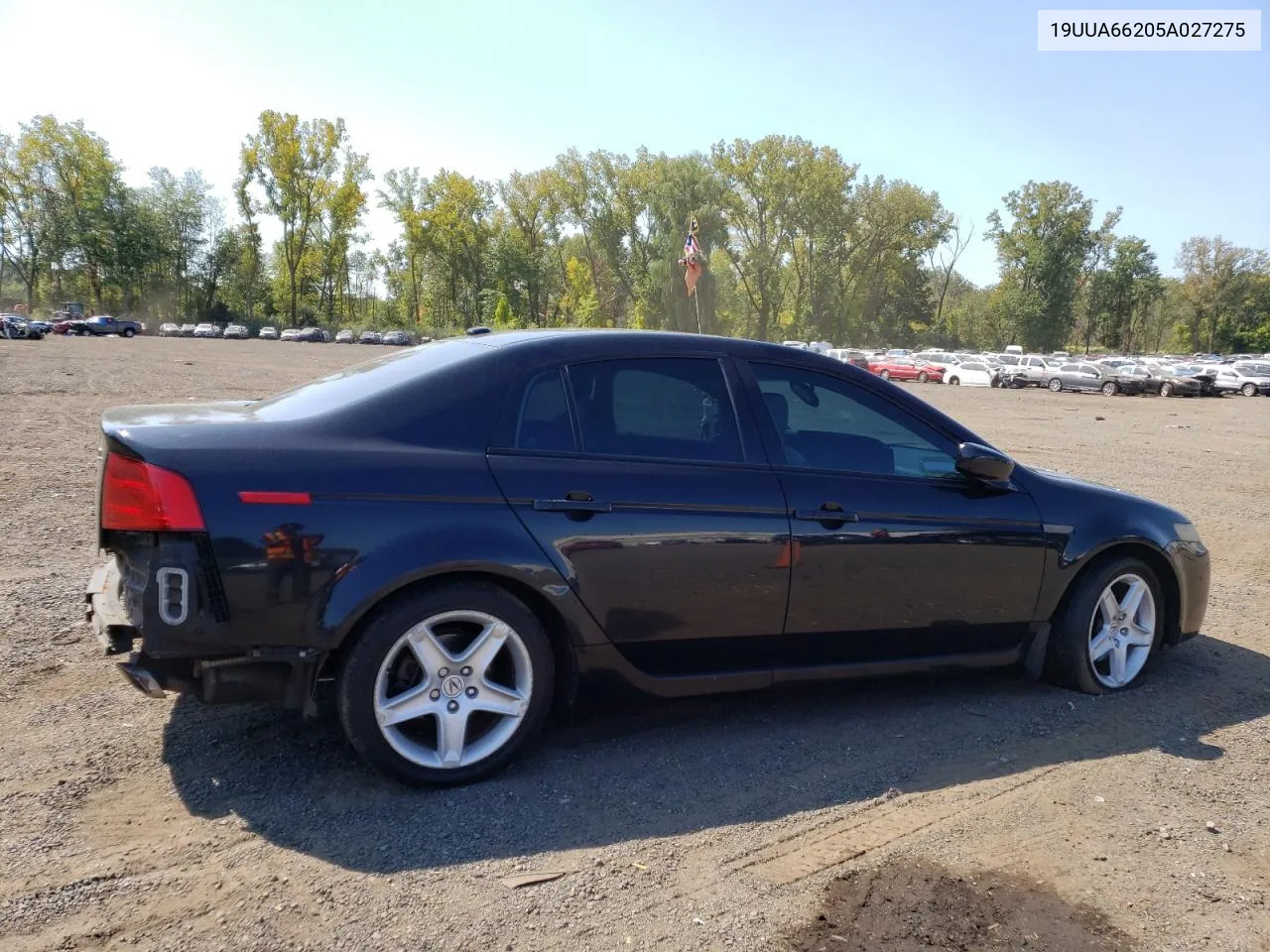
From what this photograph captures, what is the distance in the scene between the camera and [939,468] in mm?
4148

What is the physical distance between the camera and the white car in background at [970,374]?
1907 inches

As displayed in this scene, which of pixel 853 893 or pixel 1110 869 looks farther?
pixel 1110 869

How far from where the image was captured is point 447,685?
332 cm

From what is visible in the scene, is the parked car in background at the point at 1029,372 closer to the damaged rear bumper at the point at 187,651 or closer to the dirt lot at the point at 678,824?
the dirt lot at the point at 678,824

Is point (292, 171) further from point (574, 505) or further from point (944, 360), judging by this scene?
point (574, 505)

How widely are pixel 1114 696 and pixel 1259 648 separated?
1429 millimetres

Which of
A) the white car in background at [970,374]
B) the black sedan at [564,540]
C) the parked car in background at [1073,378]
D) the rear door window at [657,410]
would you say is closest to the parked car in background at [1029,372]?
the parked car in background at [1073,378]

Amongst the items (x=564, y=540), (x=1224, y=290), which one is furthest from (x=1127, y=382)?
(x=1224, y=290)

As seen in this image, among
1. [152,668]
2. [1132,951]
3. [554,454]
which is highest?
[554,454]

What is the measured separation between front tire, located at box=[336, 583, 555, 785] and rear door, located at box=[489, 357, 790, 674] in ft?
0.97

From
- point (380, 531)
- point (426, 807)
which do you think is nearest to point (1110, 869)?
point (426, 807)

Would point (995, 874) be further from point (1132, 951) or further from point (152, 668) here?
point (152, 668)

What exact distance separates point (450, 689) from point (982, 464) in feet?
7.82

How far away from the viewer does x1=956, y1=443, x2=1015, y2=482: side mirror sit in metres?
4.10
